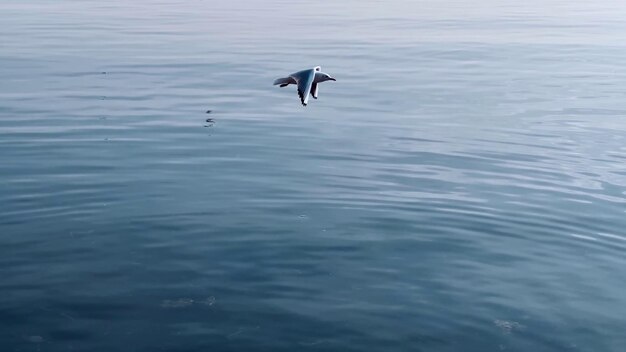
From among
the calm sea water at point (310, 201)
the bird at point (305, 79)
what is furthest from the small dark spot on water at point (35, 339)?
the bird at point (305, 79)

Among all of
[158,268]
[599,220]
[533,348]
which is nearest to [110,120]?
[158,268]

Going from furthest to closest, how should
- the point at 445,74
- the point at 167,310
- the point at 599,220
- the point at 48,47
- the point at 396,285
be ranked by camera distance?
the point at 48,47
the point at 445,74
the point at 599,220
the point at 396,285
the point at 167,310

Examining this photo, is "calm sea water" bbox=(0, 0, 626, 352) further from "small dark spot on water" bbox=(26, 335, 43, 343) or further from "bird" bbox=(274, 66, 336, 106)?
"bird" bbox=(274, 66, 336, 106)

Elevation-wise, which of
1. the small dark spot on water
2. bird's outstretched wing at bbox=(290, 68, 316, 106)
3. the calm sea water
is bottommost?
the small dark spot on water

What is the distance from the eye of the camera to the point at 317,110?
110 feet

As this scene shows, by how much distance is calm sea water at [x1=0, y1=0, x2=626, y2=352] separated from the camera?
1627 centimetres

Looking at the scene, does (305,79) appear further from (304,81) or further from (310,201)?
(310,201)

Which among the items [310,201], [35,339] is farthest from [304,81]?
[310,201]

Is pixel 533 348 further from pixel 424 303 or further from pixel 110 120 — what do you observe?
pixel 110 120

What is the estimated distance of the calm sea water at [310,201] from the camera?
16.3 meters

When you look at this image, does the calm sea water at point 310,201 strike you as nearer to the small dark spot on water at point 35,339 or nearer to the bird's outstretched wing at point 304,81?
the small dark spot on water at point 35,339

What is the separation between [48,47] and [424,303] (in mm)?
32595

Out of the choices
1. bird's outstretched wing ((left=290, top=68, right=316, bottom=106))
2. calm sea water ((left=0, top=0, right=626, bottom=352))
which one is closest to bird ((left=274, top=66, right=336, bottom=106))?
bird's outstretched wing ((left=290, top=68, right=316, bottom=106))

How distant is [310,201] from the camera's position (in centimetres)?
2306
